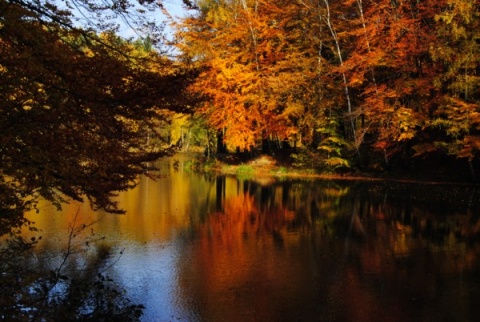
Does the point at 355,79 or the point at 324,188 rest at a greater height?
the point at 355,79

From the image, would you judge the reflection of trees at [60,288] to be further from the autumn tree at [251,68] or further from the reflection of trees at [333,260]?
the autumn tree at [251,68]

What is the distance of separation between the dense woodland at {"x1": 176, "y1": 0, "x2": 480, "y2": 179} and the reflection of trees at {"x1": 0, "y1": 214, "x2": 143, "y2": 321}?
12421mm

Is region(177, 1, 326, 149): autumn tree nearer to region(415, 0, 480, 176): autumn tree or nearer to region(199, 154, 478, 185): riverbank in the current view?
region(199, 154, 478, 185): riverbank

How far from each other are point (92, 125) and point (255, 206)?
11409 millimetres

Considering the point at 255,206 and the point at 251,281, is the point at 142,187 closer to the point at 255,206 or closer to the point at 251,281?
the point at 255,206

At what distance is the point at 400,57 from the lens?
74.0 ft

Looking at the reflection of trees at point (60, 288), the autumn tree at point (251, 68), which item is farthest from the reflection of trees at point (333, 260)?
the autumn tree at point (251, 68)

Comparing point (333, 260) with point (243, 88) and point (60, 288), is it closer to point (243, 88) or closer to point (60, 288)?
point (60, 288)

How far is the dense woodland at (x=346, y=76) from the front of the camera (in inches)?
779

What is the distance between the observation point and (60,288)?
7.43 metres

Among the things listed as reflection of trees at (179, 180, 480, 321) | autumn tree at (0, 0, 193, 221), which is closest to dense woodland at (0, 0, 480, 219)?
autumn tree at (0, 0, 193, 221)

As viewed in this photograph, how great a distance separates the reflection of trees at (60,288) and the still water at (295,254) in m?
0.35

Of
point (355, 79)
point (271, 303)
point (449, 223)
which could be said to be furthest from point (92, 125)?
point (355, 79)

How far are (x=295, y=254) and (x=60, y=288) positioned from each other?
4.84 m
